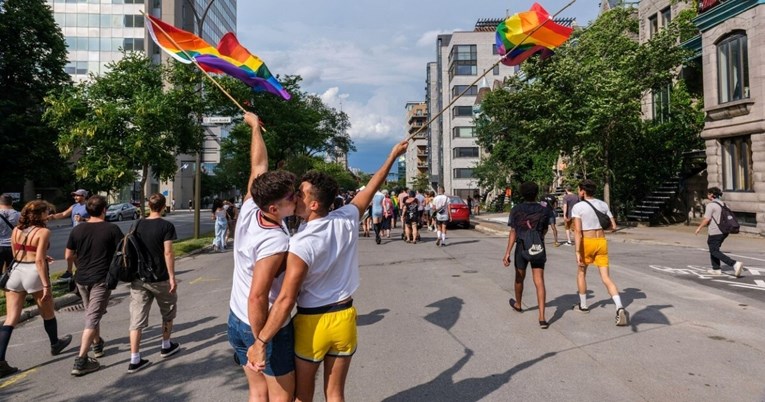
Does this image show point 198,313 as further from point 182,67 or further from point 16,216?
point 182,67

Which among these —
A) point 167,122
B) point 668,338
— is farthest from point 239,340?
point 167,122

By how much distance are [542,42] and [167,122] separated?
10.9 m

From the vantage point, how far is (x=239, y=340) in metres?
2.84

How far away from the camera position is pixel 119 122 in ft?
44.1

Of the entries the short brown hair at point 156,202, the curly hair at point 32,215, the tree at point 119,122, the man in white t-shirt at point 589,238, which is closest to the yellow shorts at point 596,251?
the man in white t-shirt at point 589,238

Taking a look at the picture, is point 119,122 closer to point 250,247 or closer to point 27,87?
point 250,247

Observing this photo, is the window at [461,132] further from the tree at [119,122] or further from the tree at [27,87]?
the tree at [119,122]

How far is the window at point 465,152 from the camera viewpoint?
67562mm

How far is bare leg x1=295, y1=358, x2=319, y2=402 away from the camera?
2695 millimetres

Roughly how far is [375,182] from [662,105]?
26173 millimetres

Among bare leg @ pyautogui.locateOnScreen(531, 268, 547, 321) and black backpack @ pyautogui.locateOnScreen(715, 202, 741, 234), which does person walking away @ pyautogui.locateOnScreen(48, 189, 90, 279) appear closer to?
bare leg @ pyautogui.locateOnScreen(531, 268, 547, 321)

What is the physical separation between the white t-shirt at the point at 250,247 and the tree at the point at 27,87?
30.8 metres

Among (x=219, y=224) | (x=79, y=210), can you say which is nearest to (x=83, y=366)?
(x=79, y=210)

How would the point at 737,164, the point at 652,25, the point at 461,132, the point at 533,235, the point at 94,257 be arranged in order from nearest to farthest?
the point at 94,257
the point at 533,235
the point at 737,164
the point at 652,25
the point at 461,132
